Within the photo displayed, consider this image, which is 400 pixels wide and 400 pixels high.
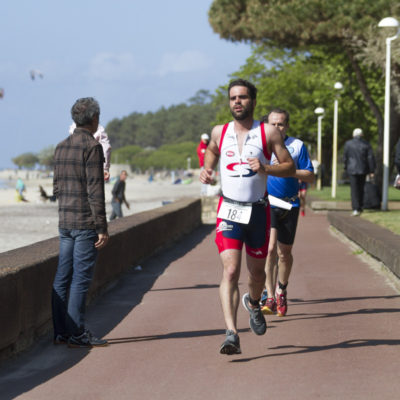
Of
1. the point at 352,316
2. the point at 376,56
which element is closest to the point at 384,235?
the point at 352,316

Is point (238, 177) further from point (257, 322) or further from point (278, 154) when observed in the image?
point (257, 322)

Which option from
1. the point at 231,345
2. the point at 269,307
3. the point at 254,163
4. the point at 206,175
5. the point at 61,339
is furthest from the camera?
the point at 269,307

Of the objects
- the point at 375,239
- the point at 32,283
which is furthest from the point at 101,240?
the point at 375,239

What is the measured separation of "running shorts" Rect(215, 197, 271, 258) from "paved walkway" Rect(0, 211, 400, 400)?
776mm

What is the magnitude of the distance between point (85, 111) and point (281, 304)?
2751mm

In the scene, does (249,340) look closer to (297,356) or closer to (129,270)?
(297,356)

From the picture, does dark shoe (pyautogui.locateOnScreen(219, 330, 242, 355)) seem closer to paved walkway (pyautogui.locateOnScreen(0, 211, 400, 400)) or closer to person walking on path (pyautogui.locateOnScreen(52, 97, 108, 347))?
paved walkway (pyautogui.locateOnScreen(0, 211, 400, 400))

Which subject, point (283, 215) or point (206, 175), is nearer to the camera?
point (206, 175)

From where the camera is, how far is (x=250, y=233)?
238 inches

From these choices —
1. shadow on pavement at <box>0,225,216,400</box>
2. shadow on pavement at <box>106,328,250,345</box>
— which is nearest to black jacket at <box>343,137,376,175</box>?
shadow on pavement at <box>0,225,216,400</box>

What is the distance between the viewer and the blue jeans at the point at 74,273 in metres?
6.28

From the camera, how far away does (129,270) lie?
37.4ft

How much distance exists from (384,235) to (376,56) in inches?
627

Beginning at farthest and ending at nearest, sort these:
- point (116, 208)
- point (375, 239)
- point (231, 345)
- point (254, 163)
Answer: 1. point (116, 208)
2. point (375, 239)
3. point (231, 345)
4. point (254, 163)
